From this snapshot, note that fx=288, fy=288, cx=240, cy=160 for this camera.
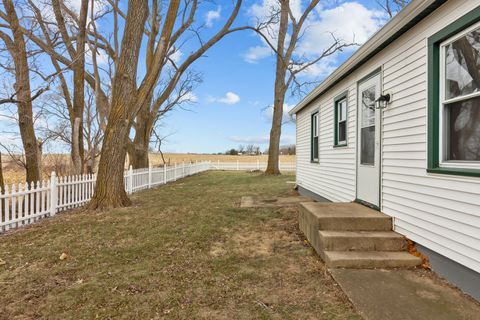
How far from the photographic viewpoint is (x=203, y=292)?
2953 millimetres

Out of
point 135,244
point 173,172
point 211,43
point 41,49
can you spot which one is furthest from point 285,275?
point 173,172

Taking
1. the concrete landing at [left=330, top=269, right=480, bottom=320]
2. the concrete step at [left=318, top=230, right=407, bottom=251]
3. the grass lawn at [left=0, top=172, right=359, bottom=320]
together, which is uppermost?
the concrete step at [left=318, top=230, right=407, bottom=251]

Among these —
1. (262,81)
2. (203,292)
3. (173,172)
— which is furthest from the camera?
(262,81)

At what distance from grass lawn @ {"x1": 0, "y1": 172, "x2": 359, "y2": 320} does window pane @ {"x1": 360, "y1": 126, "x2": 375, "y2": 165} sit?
180cm

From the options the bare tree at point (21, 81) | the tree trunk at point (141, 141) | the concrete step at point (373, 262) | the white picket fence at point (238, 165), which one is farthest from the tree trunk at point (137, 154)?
the white picket fence at point (238, 165)

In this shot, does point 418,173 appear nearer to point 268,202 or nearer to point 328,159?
point 328,159

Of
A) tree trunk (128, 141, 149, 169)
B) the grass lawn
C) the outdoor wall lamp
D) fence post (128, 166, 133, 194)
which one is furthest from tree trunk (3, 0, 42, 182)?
the outdoor wall lamp

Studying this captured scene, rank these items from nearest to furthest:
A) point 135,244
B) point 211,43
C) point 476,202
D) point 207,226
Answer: point 476,202
point 135,244
point 207,226
point 211,43

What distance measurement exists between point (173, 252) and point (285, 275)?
169 centimetres

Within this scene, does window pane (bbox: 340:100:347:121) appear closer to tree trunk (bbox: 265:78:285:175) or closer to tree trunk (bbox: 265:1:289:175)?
tree trunk (bbox: 265:1:289:175)

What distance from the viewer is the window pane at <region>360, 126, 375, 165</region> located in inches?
193

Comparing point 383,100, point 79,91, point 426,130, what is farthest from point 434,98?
point 79,91

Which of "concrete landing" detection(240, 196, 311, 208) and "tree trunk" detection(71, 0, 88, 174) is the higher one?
"tree trunk" detection(71, 0, 88, 174)

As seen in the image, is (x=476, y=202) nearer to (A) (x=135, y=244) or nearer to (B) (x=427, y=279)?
(B) (x=427, y=279)
